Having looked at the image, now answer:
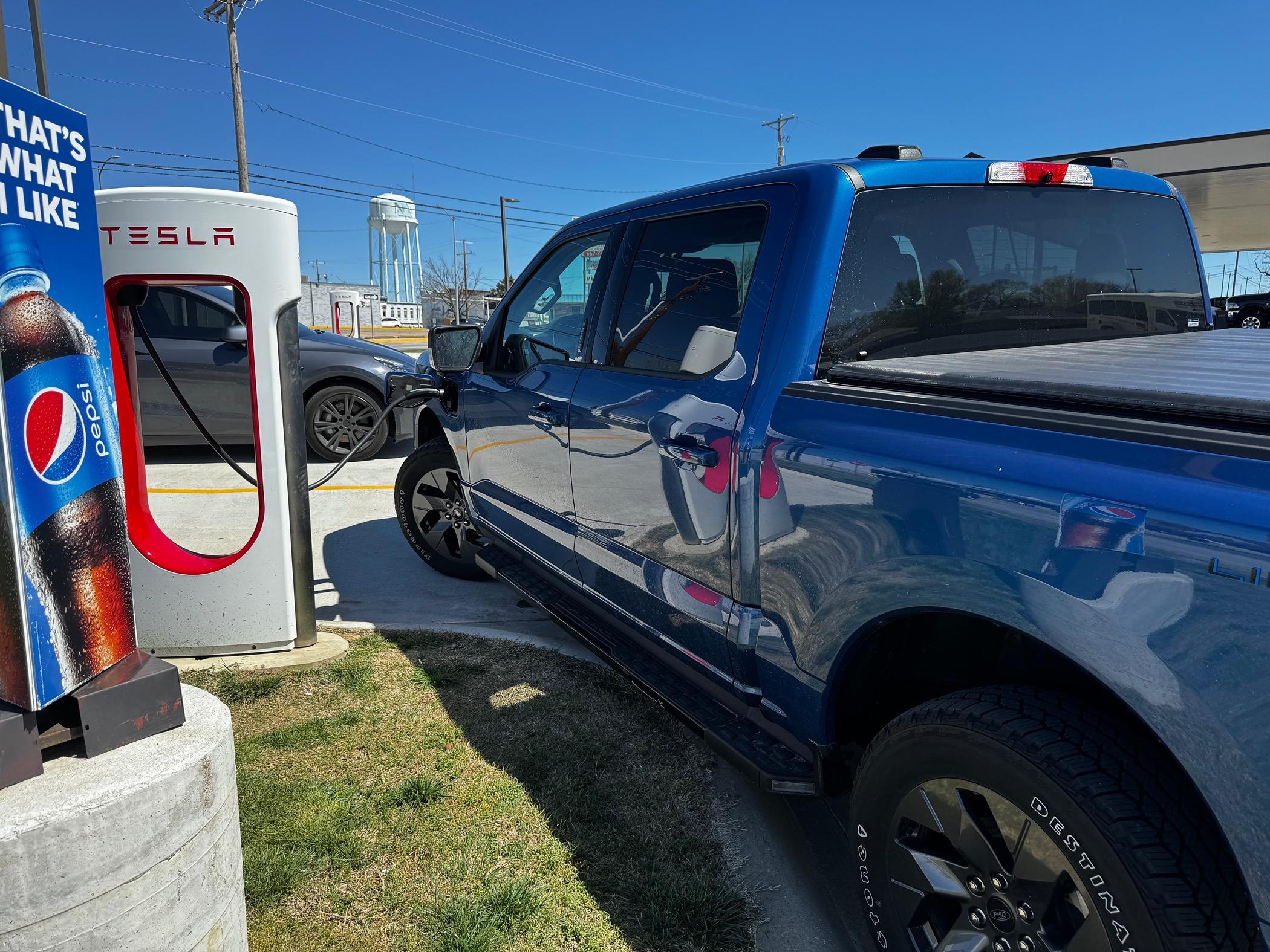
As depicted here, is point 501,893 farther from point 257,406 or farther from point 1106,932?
point 257,406

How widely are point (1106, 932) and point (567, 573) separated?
8.02ft

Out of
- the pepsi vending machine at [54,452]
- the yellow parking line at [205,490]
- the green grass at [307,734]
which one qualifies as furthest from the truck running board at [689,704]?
the yellow parking line at [205,490]

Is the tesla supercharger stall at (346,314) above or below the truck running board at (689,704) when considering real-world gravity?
above

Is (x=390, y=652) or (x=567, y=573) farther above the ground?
(x=567, y=573)

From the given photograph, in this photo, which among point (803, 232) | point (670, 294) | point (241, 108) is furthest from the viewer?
point (241, 108)

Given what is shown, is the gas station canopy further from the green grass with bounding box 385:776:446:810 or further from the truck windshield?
the green grass with bounding box 385:776:446:810

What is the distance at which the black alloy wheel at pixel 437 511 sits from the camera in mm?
5141

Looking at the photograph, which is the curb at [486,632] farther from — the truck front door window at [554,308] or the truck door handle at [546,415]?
the truck front door window at [554,308]

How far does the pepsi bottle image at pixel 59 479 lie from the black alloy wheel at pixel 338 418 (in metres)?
6.81

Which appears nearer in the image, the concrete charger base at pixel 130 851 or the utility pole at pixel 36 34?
the concrete charger base at pixel 130 851

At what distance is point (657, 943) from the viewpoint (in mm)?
2361

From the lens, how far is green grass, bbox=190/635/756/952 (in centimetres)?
242

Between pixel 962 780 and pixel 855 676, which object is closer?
pixel 962 780

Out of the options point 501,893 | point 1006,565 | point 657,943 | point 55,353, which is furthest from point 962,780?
Result: point 55,353
